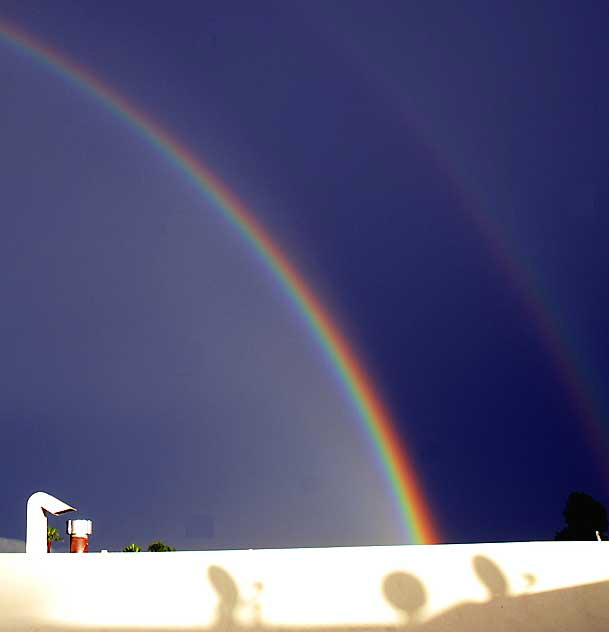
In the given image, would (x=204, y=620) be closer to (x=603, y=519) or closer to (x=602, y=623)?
(x=602, y=623)

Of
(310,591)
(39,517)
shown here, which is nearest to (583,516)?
(39,517)

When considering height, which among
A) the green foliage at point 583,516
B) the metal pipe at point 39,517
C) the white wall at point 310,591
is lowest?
the white wall at point 310,591

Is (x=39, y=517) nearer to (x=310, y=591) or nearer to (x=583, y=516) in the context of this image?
(x=310, y=591)

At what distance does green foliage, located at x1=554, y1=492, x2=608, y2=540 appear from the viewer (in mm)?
28547

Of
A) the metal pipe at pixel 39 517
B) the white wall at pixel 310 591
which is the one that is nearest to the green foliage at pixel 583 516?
the metal pipe at pixel 39 517

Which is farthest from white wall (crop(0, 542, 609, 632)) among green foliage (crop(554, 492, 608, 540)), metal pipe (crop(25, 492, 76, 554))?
green foliage (crop(554, 492, 608, 540))

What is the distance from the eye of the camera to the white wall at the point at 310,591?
15.1 feet

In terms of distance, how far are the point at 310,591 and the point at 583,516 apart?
2755 centimetres

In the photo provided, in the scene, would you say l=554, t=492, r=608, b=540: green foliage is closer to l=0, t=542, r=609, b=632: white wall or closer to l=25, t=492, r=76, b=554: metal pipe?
l=25, t=492, r=76, b=554: metal pipe

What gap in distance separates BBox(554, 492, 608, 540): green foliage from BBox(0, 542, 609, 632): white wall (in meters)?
26.3

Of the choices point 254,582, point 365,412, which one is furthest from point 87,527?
point 365,412

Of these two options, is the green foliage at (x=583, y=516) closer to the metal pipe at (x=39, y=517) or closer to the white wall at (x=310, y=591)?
the metal pipe at (x=39, y=517)

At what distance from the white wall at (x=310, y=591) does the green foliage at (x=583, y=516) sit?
1034 inches

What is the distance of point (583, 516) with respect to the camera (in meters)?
28.9
